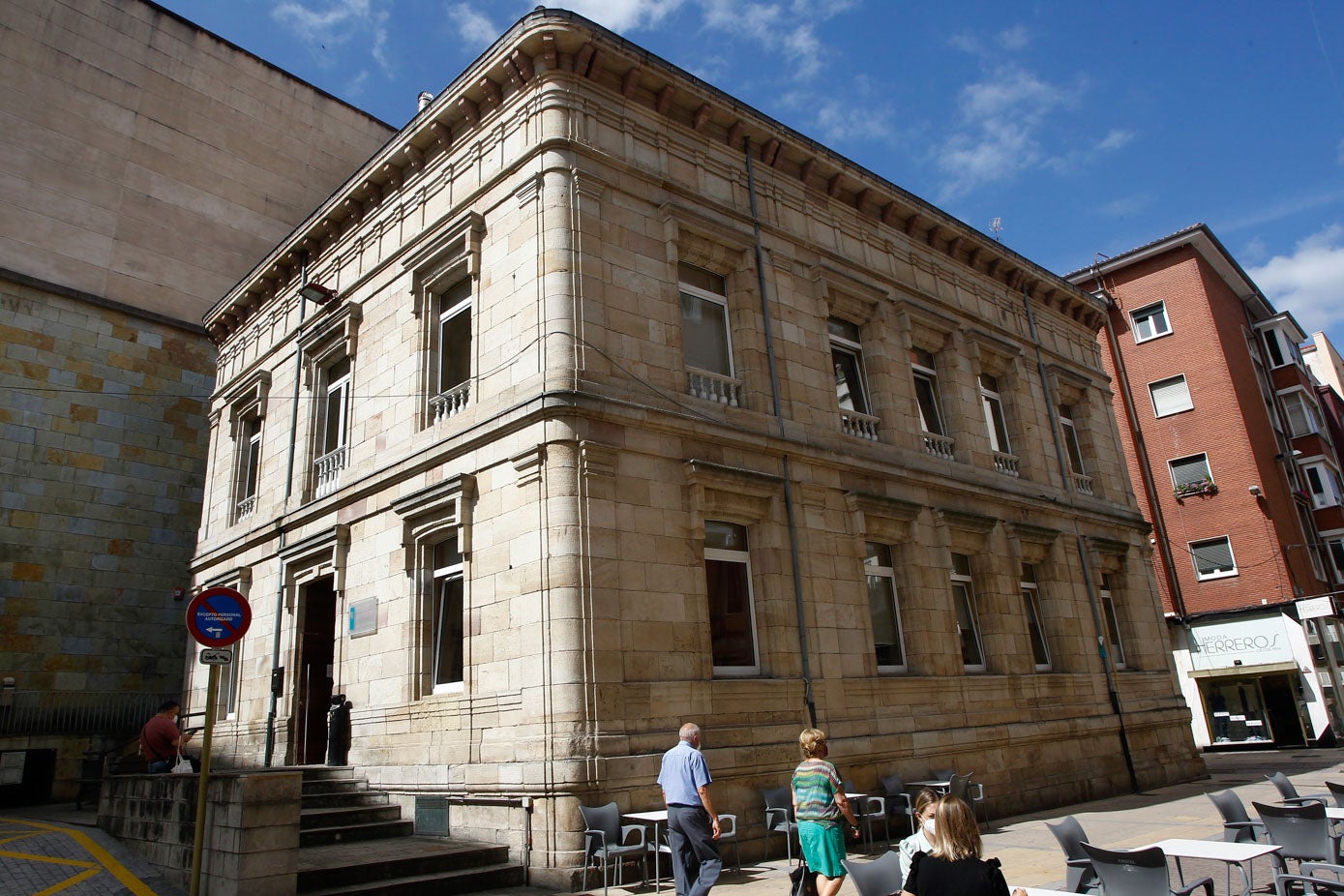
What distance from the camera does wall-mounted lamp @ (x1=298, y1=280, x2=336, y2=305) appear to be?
15805 mm

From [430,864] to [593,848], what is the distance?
1.72 meters

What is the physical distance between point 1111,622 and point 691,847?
15028mm

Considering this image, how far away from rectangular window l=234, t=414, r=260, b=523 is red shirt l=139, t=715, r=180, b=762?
6258 millimetres

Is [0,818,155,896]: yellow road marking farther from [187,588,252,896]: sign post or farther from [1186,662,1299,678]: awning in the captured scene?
[1186,662,1299,678]: awning

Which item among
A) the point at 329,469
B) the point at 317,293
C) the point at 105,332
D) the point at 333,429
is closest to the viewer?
the point at 329,469

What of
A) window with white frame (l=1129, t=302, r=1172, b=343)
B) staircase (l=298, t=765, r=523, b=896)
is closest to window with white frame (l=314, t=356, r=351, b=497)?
staircase (l=298, t=765, r=523, b=896)

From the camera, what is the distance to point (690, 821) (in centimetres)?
766

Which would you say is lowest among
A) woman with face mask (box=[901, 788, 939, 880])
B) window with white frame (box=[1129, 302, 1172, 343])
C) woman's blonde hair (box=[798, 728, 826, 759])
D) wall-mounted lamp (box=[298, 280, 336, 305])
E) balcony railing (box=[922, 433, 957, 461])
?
woman with face mask (box=[901, 788, 939, 880])

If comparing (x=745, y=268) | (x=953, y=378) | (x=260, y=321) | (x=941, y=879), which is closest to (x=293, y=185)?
(x=260, y=321)

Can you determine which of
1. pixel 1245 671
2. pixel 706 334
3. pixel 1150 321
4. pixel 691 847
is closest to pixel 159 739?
pixel 691 847

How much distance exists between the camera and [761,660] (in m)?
11.8

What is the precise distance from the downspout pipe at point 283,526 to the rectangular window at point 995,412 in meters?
13.5

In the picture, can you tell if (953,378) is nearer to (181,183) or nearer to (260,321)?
(260,321)

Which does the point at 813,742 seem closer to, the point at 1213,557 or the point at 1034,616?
the point at 1034,616
